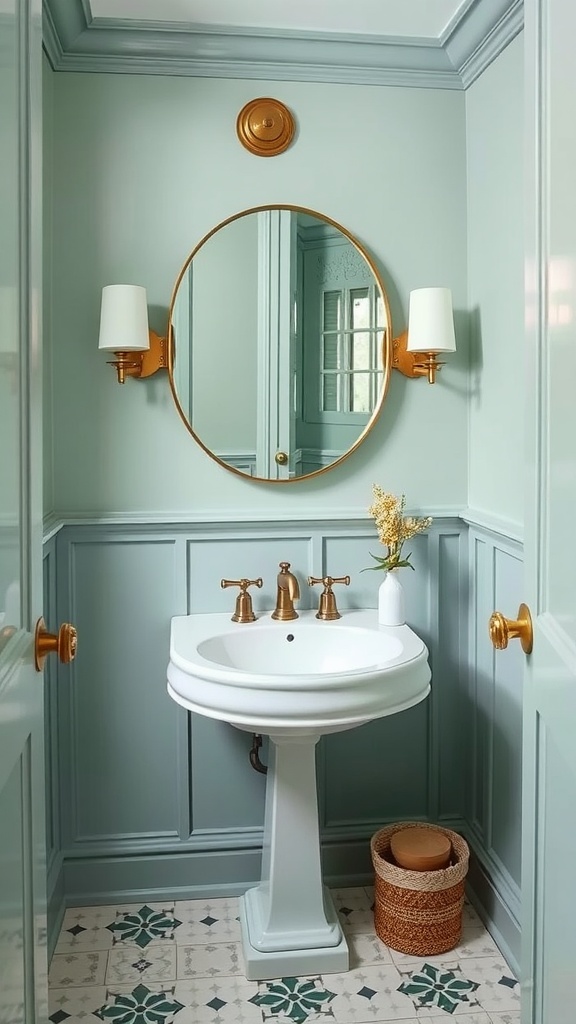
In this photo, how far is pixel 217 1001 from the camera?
2.19 meters

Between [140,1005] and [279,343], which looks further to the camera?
[279,343]

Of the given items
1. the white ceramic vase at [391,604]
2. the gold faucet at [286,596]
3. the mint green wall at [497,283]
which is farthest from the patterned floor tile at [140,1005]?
the mint green wall at [497,283]

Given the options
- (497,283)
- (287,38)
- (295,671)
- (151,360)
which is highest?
(287,38)

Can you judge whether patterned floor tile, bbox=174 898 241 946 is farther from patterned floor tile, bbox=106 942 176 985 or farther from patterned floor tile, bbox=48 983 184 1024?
patterned floor tile, bbox=48 983 184 1024

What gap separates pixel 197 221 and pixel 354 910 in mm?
1907

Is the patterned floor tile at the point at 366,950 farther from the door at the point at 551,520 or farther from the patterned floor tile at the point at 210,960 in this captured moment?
the door at the point at 551,520

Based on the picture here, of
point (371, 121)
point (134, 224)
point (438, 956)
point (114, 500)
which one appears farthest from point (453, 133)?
point (438, 956)

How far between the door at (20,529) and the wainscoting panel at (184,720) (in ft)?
4.05

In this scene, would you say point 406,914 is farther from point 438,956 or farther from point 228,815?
point 228,815

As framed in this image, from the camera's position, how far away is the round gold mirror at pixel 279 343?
8.24 feet

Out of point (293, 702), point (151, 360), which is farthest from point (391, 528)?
point (151, 360)

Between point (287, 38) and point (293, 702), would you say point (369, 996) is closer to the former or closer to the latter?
point (293, 702)

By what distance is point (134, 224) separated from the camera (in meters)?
2.52

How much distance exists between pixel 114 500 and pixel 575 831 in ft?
5.46
